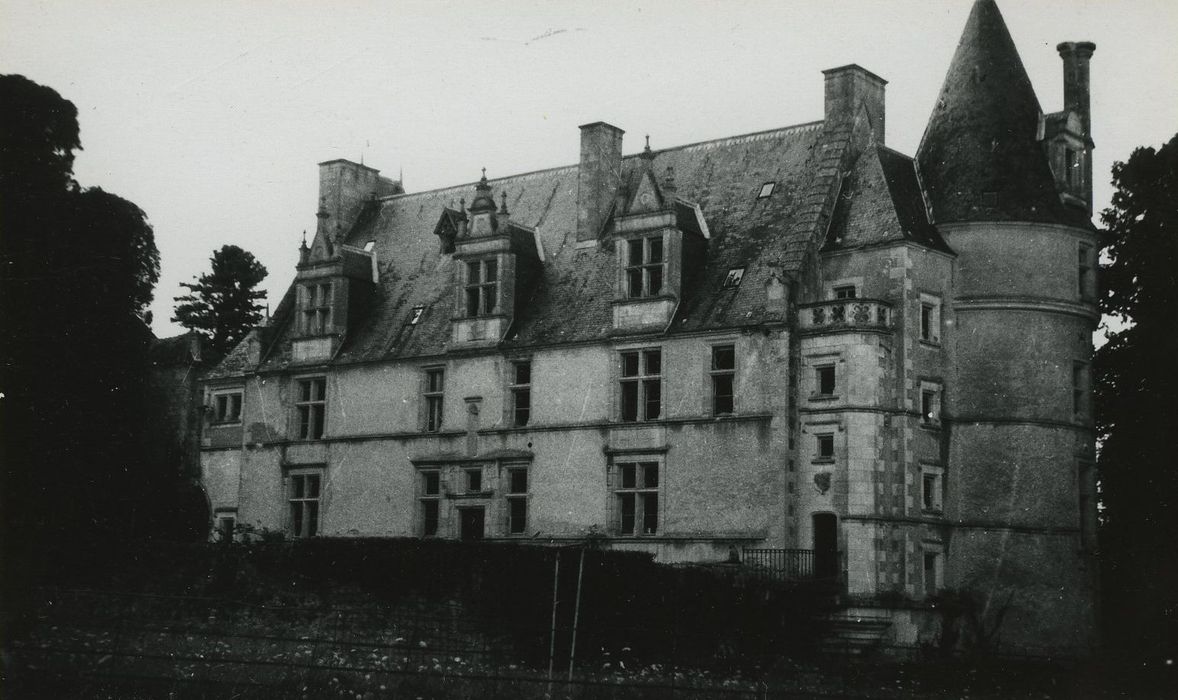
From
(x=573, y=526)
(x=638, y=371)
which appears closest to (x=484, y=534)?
(x=573, y=526)

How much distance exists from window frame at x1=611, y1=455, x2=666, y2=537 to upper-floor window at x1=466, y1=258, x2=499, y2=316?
18.8 ft

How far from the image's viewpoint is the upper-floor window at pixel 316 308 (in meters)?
42.3

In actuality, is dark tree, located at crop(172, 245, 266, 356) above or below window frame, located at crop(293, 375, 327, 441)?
above

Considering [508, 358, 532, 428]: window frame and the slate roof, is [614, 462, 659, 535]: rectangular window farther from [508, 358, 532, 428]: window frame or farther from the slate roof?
[508, 358, 532, 428]: window frame

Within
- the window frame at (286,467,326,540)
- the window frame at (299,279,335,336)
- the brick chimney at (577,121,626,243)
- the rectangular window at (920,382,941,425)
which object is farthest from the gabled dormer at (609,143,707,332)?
the window frame at (286,467,326,540)

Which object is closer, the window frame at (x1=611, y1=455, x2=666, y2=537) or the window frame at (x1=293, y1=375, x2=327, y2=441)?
the window frame at (x1=611, y1=455, x2=666, y2=537)

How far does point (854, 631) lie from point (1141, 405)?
935 centimetres

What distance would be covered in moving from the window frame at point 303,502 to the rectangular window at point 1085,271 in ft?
63.5

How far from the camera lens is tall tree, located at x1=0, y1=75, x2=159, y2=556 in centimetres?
3231

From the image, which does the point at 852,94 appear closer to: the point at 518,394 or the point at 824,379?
the point at 824,379

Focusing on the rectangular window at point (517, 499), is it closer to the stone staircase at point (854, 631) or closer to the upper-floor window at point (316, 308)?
the upper-floor window at point (316, 308)

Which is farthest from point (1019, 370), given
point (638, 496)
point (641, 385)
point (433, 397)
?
point (433, 397)

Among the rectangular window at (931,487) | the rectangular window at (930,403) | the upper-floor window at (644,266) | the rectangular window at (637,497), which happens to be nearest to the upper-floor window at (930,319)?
the rectangular window at (930,403)

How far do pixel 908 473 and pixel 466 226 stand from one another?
1281 centimetres
